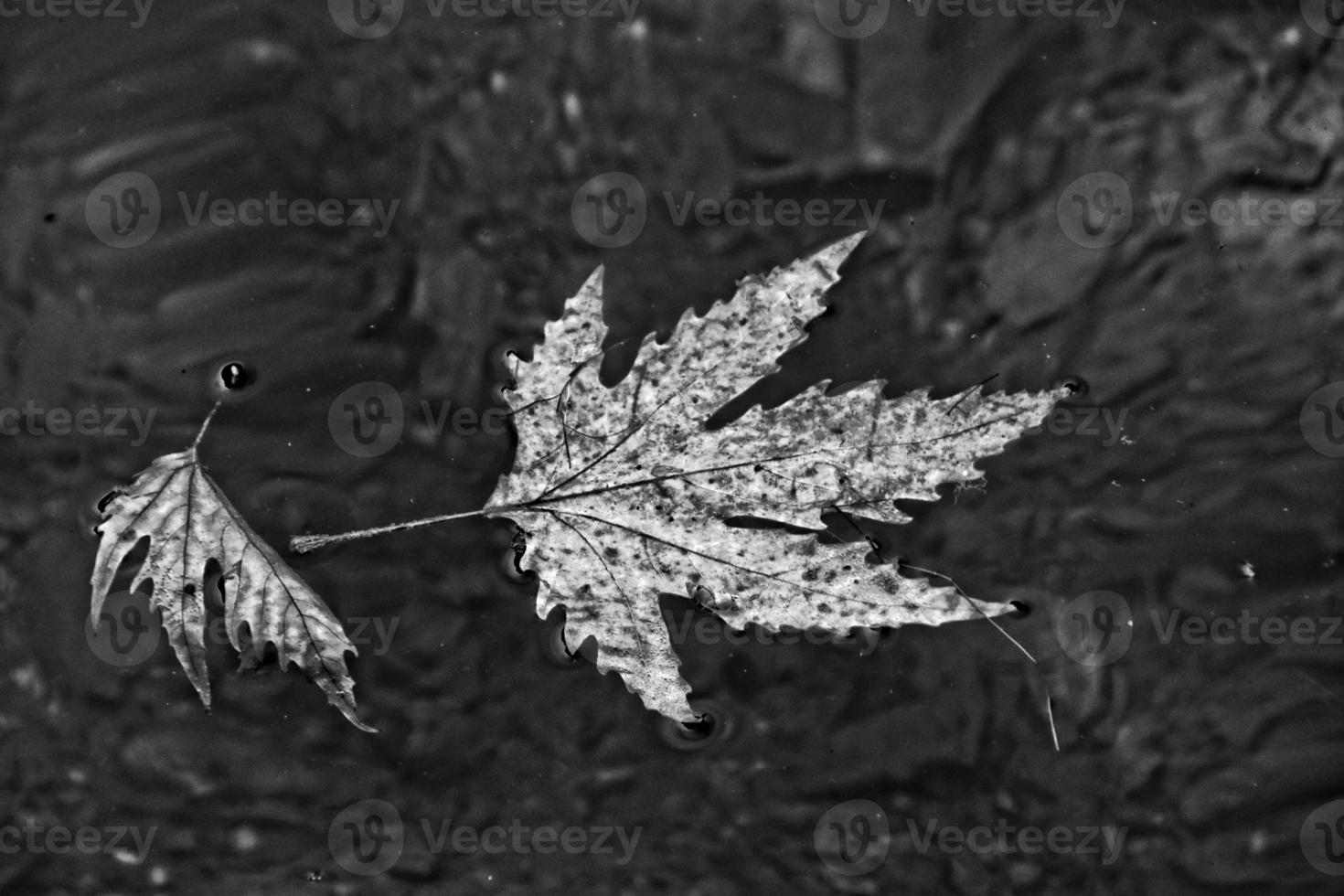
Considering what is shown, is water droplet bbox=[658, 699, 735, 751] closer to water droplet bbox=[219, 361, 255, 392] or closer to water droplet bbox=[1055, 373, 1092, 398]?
water droplet bbox=[1055, 373, 1092, 398]

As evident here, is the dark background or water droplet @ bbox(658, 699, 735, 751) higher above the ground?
the dark background

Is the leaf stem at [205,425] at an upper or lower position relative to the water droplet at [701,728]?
upper

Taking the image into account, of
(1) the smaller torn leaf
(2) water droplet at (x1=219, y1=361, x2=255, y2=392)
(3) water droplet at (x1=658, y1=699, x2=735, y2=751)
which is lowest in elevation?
(3) water droplet at (x1=658, y1=699, x2=735, y2=751)

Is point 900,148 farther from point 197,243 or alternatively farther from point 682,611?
point 197,243

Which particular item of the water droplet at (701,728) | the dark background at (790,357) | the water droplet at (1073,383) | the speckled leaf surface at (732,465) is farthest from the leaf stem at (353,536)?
the water droplet at (1073,383)

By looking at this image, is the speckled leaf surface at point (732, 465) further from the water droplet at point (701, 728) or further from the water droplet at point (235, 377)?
the water droplet at point (235, 377)

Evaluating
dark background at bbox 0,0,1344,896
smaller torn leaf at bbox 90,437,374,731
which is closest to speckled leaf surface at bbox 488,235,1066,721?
dark background at bbox 0,0,1344,896

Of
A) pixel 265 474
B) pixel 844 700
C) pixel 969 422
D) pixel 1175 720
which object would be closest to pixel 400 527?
pixel 265 474
